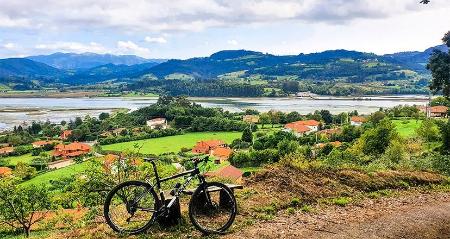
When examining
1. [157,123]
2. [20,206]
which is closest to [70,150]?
[157,123]

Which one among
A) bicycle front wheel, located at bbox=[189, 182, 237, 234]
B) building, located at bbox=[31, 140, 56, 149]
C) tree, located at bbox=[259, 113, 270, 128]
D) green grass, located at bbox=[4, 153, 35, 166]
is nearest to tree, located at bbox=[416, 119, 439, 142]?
bicycle front wheel, located at bbox=[189, 182, 237, 234]

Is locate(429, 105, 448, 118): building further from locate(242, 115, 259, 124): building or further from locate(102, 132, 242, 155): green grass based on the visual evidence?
locate(102, 132, 242, 155): green grass

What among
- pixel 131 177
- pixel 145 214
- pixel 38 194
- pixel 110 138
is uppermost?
pixel 145 214

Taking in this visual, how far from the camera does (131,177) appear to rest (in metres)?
18.8

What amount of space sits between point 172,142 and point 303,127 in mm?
25266

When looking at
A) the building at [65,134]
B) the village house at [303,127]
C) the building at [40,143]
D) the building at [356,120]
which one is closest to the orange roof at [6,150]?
the building at [40,143]

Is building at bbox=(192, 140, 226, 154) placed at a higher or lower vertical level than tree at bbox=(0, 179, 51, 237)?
lower

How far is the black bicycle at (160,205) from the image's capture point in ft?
29.6

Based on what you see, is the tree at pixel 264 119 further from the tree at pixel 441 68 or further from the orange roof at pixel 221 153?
the tree at pixel 441 68

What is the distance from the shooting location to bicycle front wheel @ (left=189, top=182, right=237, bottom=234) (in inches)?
360

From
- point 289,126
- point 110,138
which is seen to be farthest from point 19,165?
point 289,126

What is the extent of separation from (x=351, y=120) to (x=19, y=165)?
208 ft

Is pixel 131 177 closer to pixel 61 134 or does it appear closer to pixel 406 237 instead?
pixel 406 237

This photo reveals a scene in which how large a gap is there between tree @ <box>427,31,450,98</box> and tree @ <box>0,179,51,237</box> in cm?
2486
